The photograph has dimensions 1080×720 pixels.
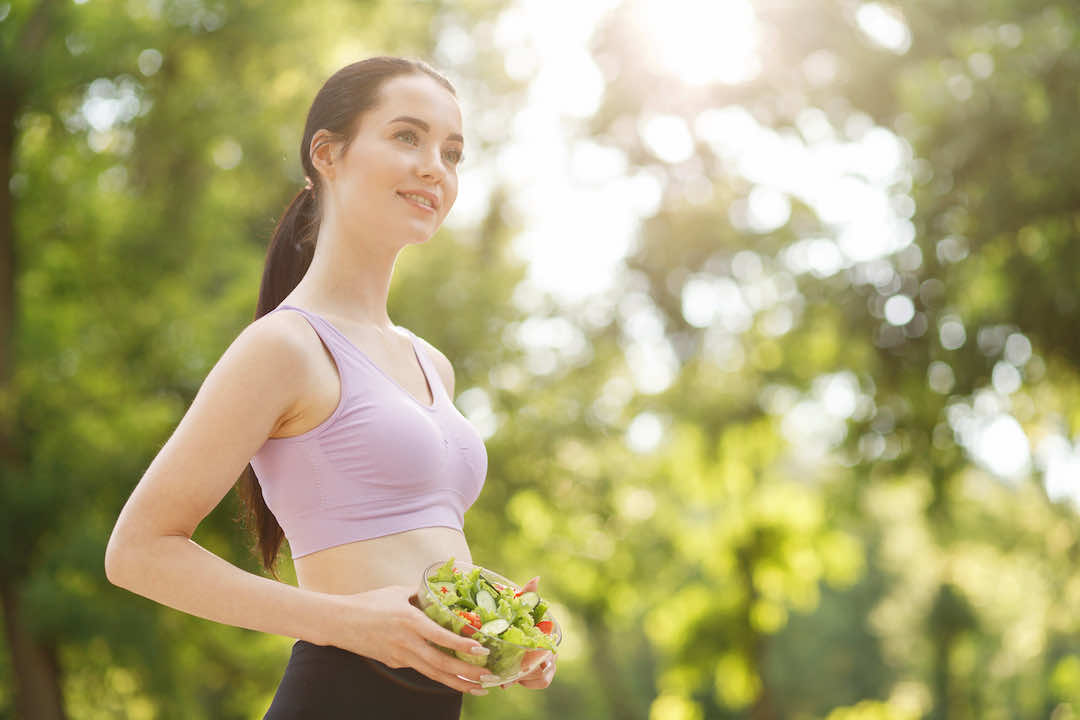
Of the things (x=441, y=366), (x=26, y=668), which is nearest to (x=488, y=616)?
(x=441, y=366)

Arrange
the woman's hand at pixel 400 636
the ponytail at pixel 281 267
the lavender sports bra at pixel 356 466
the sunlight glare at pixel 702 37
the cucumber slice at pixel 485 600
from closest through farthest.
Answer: the woman's hand at pixel 400 636 → the cucumber slice at pixel 485 600 → the lavender sports bra at pixel 356 466 → the ponytail at pixel 281 267 → the sunlight glare at pixel 702 37

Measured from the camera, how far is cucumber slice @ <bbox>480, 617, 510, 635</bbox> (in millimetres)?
1832

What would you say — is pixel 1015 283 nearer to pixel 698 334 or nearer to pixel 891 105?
pixel 891 105

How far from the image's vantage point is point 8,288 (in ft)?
40.7

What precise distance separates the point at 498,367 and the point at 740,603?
920 centimetres

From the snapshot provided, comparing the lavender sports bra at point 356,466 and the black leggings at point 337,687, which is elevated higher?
the lavender sports bra at point 356,466

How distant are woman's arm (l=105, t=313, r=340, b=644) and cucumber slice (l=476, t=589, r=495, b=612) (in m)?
0.24

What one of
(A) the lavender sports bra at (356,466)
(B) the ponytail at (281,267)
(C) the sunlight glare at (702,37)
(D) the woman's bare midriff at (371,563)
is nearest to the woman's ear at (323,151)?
(B) the ponytail at (281,267)

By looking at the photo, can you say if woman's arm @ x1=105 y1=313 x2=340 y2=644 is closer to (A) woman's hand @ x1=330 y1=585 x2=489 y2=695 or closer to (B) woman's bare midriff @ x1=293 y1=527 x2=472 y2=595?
(A) woman's hand @ x1=330 y1=585 x2=489 y2=695

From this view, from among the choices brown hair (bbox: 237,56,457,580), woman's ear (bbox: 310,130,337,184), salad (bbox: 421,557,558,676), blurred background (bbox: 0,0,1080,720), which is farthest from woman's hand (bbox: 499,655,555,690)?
blurred background (bbox: 0,0,1080,720)

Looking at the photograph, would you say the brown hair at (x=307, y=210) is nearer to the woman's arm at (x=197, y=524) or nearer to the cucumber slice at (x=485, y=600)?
the woman's arm at (x=197, y=524)

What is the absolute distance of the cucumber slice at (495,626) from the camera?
1.83 m

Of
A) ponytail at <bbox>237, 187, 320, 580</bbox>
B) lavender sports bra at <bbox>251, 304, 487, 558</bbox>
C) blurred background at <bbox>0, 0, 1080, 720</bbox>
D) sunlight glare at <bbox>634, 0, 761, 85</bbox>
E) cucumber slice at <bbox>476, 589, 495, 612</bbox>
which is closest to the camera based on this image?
cucumber slice at <bbox>476, 589, 495, 612</bbox>

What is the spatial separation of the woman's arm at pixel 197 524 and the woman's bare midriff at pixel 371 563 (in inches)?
6.8
